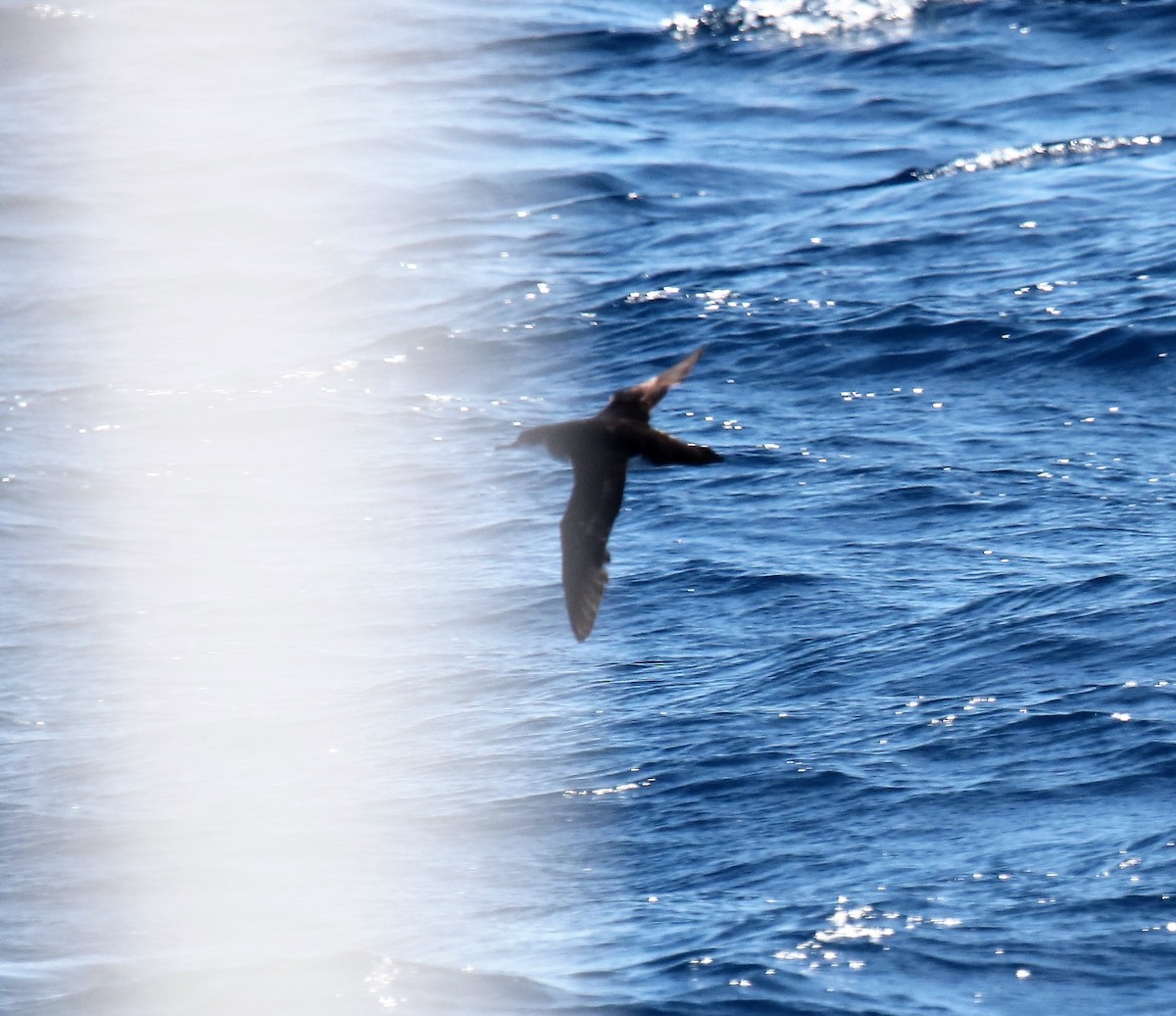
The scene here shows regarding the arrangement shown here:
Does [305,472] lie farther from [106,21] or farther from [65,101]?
[106,21]

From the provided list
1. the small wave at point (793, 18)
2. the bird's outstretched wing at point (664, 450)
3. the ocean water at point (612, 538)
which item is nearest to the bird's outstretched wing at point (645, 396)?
the bird's outstretched wing at point (664, 450)

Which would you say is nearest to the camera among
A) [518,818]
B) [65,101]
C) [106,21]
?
[518,818]

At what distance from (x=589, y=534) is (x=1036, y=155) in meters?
15.8

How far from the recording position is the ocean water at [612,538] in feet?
35.9

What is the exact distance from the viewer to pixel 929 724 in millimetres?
12516

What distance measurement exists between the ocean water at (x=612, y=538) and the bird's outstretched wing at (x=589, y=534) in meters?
3.22

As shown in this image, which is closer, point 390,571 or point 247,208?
point 390,571

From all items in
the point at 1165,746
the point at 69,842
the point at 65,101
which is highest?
the point at 65,101

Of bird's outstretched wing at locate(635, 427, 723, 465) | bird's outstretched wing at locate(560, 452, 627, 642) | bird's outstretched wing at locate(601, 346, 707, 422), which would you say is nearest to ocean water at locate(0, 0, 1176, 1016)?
bird's outstretched wing at locate(560, 452, 627, 642)

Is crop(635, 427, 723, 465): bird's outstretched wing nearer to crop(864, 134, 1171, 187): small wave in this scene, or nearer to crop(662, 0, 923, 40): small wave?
crop(864, 134, 1171, 187): small wave

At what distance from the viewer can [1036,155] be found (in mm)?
21984

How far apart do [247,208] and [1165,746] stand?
48.8ft

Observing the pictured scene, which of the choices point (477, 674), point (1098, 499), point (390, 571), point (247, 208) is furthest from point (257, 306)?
point (1098, 499)

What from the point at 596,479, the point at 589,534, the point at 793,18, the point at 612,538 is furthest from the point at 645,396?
the point at 793,18
